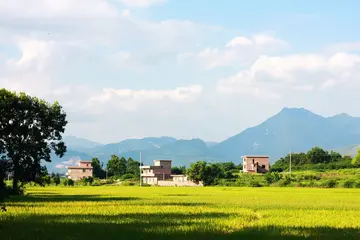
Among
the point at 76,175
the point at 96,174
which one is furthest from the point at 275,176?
the point at 76,175

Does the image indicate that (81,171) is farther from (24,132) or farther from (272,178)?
(24,132)

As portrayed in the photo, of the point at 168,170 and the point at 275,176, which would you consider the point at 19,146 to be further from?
the point at 168,170

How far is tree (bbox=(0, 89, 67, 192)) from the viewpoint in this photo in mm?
49562

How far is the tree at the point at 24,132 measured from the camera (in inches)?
1951

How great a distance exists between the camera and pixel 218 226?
68.4ft

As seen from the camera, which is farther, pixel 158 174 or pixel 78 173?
pixel 78 173

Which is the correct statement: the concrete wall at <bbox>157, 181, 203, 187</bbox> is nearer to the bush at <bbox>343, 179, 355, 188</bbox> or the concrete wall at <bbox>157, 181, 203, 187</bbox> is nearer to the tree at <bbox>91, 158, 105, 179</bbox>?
the tree at <bbox>91, 158, 105, 179</bbox>

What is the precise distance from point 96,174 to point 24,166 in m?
131

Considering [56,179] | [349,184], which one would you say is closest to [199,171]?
[56,179]

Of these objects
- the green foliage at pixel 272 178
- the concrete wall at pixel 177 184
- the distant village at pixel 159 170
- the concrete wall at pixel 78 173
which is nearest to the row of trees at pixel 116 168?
the distant village at pixel 159 170

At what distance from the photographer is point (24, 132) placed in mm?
50938

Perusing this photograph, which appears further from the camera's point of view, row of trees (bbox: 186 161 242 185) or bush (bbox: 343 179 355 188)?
row of trees (bbox: 186 161 242 185)

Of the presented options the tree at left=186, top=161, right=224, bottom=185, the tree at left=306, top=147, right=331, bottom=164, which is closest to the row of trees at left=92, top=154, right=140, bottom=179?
the tree at left=186, top=161, right=224, bottom=185

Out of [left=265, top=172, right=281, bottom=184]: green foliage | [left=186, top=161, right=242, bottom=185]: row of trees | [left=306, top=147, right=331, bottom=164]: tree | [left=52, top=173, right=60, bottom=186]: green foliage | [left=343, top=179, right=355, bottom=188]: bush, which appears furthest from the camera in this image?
[left=306, top=147, right=331, bottom=164]: tree
